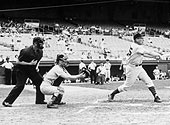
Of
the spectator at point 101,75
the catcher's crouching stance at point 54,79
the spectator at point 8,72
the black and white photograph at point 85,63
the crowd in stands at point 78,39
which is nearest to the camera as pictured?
the black and white photograph at point 85,63

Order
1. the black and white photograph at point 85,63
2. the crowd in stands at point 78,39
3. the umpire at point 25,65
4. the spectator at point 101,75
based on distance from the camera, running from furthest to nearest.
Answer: the crowd in stands at point 78,39
the spectator at point 101,75
the umpire at point 25,65
the black and white photograph at point 85,63

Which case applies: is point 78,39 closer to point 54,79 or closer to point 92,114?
point 54,79

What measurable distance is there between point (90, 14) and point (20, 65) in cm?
3781

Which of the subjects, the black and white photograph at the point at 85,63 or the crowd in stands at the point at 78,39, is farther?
the crowd in stands at the point at 78,39

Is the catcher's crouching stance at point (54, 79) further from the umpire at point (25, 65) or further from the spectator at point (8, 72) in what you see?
the spectator at point (8, 72)

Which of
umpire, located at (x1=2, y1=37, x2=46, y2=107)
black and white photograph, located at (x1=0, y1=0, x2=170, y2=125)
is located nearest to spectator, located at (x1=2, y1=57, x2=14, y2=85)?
black and white photograph, located at (x1=0, y1=0, x2=170, y2=125)

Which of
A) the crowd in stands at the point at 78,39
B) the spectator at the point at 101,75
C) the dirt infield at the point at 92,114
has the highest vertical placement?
the crowd in stands at the point at 78,39

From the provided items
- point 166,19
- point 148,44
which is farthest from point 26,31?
point 166,19

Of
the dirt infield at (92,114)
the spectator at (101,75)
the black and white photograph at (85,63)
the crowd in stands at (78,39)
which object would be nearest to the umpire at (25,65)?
the black and white photograph at (85,63)

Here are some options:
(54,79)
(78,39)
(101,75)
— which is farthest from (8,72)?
(78,39)

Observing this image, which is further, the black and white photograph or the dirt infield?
the black and white photograph

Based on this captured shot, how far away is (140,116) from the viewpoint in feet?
26.5

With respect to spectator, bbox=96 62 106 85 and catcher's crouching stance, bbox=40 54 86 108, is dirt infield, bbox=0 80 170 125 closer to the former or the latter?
catcher's crouching stance, bbox=40 54 86 108

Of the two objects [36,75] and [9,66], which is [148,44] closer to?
[9,66]
